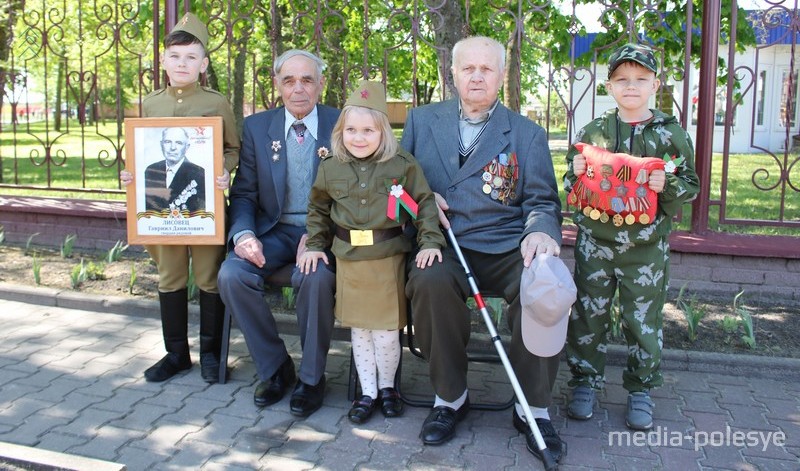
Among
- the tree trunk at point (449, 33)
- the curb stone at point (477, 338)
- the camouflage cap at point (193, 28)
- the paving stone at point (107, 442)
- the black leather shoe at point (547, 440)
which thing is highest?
the tree trunk at point (449, 33)

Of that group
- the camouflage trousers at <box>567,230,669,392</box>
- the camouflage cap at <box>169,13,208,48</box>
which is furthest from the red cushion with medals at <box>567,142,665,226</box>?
the camouflage cap at <box>169,13,208,48</box>

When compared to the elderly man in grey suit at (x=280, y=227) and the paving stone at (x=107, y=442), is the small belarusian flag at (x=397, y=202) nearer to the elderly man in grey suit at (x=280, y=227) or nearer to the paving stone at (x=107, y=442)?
the elderly man in grey suit at (x=280, y=227)

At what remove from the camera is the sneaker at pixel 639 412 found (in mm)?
3428

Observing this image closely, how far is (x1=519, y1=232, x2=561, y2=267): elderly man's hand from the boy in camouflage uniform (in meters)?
0.28

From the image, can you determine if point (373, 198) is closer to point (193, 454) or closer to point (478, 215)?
point (478, 215)

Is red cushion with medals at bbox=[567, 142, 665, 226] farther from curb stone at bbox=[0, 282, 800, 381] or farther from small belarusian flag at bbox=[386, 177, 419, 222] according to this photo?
curb stone at bbox=[0, 282, 800, 381]

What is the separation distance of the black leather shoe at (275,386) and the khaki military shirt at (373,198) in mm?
793

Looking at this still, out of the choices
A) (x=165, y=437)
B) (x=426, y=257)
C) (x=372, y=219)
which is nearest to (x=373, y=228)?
(x=372, y=219)

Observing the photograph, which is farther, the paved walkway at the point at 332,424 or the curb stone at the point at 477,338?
the curb stone at the point at 477,338

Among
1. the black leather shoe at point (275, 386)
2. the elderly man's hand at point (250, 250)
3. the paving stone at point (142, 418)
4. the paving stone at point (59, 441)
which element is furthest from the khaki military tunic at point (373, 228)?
the paving stone at point (59, 441)

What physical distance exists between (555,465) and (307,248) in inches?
60.5

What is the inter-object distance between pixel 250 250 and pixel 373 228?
71cm

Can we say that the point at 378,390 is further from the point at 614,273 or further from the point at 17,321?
the point at 17,321

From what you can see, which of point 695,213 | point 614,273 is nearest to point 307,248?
point 614,273
